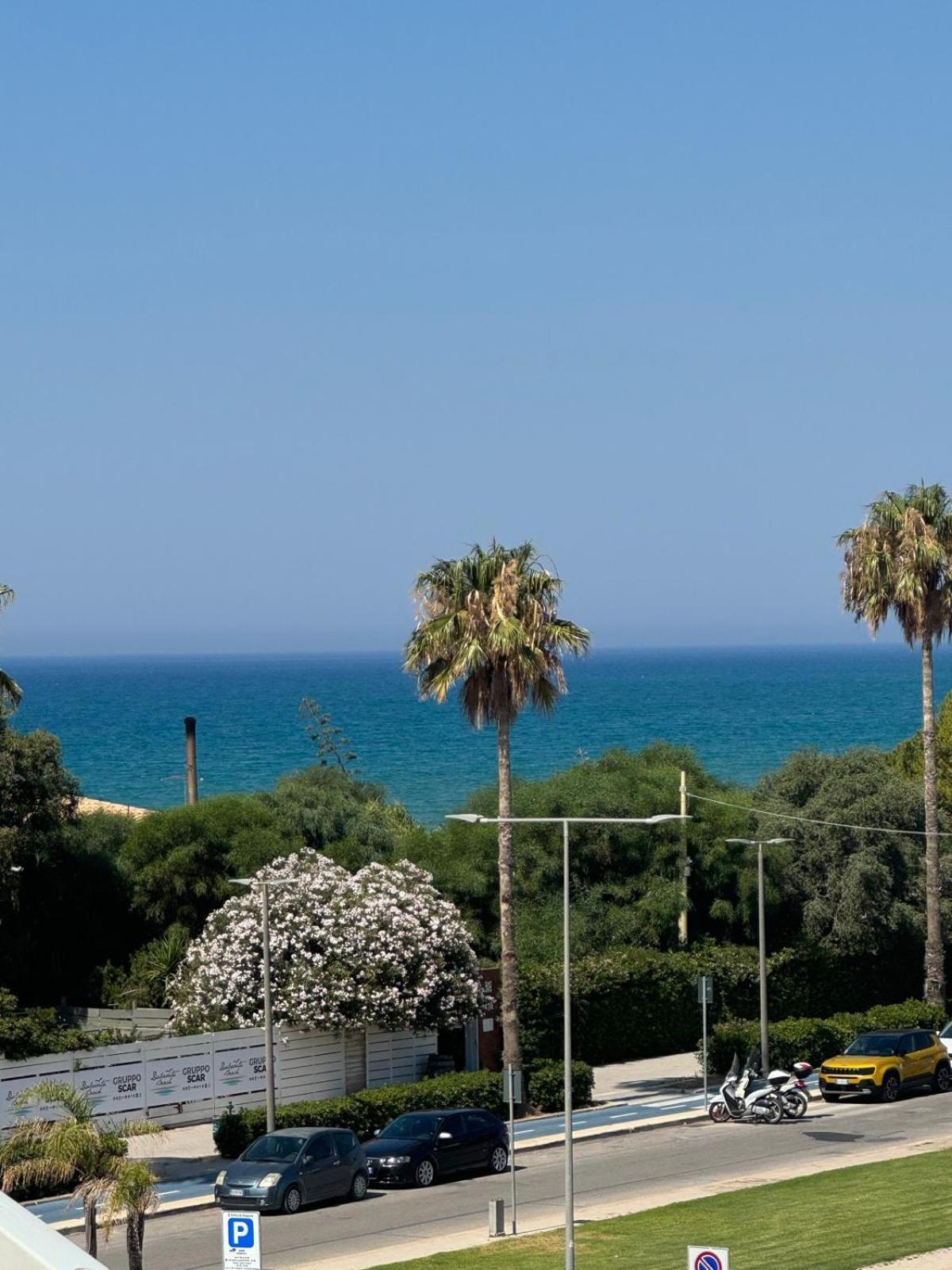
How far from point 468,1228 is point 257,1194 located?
3985 mm

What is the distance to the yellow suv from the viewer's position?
4266 cm

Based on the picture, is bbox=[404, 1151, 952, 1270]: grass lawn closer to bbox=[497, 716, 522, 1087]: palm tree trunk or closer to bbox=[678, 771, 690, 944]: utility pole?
bbox=[497, 716, 522, 1087]: palm tree trunk

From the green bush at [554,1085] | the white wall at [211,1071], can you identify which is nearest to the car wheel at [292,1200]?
the white wall at [211,1071]

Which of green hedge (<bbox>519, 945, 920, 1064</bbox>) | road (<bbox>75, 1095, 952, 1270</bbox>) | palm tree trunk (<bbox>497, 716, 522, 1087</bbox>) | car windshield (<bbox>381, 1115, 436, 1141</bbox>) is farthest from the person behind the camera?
green hedge (<bbox>519, 945, 920, 1064</bbox>)

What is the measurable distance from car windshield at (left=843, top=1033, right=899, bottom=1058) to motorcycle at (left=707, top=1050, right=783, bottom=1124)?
4060mm

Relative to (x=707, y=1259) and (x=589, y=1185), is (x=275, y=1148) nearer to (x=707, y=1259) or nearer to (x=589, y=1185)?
(x=589, y=1185)

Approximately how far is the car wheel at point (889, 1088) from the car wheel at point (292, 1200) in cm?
1726

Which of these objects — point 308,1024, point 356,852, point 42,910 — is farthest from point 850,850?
point 42,910

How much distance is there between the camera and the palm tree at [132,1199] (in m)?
21.5

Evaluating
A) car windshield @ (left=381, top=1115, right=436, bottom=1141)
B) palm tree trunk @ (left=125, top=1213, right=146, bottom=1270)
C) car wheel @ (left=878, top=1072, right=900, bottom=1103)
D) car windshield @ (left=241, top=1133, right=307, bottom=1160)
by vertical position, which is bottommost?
car wheel @ (left=878, top=1072, right=900, bottom=1103)

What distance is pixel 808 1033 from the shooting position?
47406 millimetres

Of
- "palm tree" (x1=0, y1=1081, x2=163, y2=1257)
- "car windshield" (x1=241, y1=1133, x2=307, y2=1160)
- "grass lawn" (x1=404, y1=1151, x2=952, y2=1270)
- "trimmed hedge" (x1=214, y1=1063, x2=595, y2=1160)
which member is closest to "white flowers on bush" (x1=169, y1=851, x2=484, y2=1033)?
"trimmed hedge" (x1=214, y1=1063, x2=595, y2=1160)

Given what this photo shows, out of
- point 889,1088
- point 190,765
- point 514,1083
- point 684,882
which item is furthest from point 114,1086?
point 190,765

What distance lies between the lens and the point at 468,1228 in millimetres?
29422
